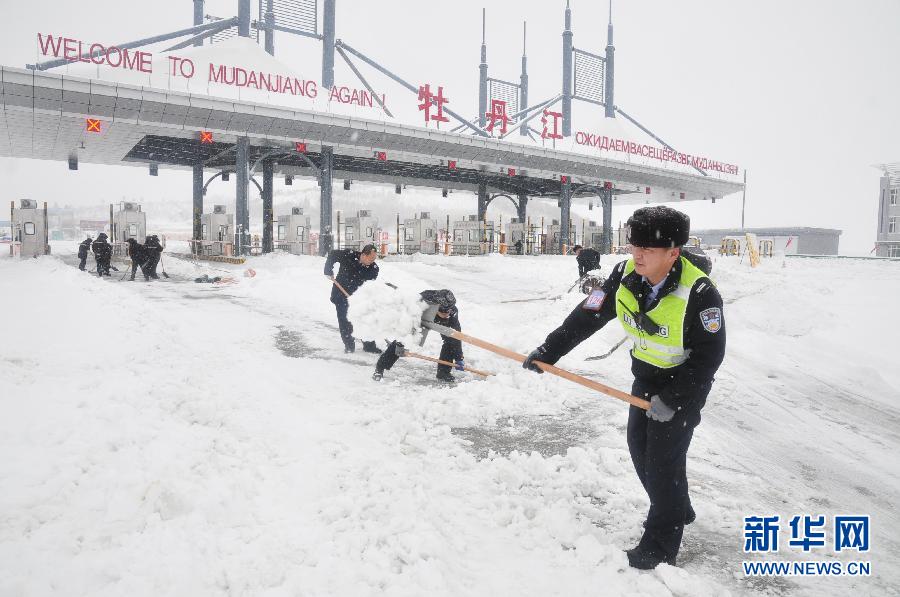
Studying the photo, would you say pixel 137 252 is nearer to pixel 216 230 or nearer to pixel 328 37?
pixel 216 230

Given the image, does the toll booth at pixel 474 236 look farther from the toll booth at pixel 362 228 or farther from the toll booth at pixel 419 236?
the toll booth at pixel 362 228

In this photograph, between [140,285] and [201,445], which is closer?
[201,445]

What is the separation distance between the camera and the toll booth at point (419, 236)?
99.7 ft

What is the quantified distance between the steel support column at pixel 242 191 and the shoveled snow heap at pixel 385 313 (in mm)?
16541

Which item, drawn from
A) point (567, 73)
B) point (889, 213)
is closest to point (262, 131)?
point (567, 73)

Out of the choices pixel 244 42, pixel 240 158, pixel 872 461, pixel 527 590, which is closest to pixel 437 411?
pixel 527 590

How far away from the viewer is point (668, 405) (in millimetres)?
2473

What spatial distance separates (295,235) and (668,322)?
2485 centimetres

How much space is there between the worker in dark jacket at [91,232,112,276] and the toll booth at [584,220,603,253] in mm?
27407

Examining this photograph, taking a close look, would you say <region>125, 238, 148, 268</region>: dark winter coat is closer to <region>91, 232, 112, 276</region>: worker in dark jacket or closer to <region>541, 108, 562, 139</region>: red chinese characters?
<region>91, 232, 112, 276</region>: worker in dark jacket

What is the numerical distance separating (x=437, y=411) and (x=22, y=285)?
342 inches

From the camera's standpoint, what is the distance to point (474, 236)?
29938mm

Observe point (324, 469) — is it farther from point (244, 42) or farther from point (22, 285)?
point (244, 42)

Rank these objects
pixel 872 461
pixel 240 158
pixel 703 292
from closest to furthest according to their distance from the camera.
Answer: pixel 703 292
pixel 872 461
pixel 240 158
